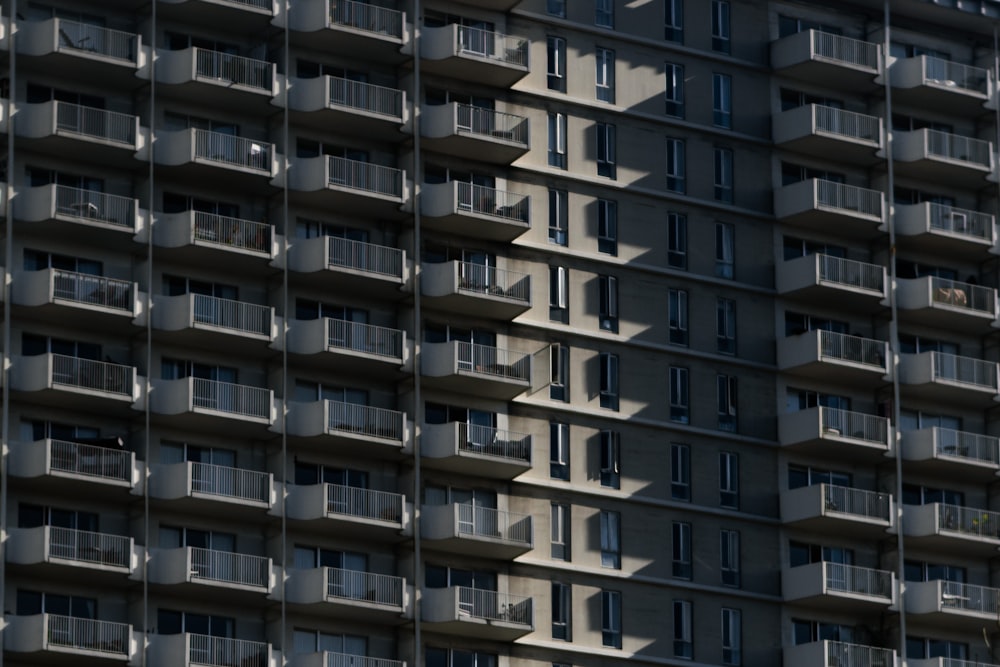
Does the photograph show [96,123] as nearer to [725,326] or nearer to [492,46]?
[492,46]

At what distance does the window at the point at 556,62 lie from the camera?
109625 millimetres

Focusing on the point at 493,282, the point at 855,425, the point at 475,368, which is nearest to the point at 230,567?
the point at 475,368

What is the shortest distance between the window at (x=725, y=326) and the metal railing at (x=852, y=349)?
11.0 ft

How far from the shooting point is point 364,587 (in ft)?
328

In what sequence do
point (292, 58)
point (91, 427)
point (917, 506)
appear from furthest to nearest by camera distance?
point (917, 506) → point (292, 58) → point (91, 427)

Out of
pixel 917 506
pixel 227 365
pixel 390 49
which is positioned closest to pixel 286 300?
pixel 227 365

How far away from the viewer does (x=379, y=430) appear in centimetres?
10162

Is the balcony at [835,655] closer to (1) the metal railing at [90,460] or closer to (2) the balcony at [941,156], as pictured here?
(2) the balcony at [941,156]

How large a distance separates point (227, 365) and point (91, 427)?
5.61m

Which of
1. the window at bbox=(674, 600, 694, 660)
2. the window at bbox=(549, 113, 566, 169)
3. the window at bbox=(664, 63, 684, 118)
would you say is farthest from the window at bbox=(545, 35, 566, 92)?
the window at bbox=(674, 600, 694, 660)

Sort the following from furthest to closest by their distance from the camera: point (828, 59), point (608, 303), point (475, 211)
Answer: point (828, 59) < point (608, 303) < point (475, 211)

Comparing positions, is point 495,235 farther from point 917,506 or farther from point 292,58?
point 917,506

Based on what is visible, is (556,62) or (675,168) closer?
(556,62)

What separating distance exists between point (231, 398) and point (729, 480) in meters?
21.0
